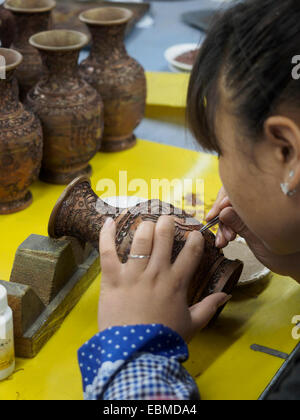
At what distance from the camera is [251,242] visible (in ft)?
3.61

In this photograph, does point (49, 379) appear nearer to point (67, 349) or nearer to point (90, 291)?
point (67, 349)

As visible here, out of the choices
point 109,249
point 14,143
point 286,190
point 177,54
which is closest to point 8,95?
point 14,143

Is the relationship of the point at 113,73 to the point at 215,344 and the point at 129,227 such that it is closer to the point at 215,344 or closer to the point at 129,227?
the point at 129,227

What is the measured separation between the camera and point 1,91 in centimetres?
133

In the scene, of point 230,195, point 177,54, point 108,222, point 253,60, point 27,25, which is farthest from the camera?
point 177,54

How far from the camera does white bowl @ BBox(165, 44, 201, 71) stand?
2.24m

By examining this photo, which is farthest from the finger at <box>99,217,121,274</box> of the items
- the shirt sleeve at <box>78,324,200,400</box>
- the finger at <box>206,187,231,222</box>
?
the finger at <box>206,187,231,222</box>

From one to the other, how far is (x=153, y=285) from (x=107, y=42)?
0.95 m

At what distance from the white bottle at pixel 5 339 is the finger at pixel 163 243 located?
0.79 feet

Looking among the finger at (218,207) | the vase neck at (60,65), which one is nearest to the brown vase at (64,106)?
the vase neck at (60,65)

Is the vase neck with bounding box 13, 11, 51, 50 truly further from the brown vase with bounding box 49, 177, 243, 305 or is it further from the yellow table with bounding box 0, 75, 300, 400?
the brown vase with bounding box 49, 177, 243, 305

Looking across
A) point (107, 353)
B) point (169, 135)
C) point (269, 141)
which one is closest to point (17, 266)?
point (107, 353)

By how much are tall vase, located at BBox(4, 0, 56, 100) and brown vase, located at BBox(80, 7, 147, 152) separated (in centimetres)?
11

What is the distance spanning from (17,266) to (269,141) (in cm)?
55
